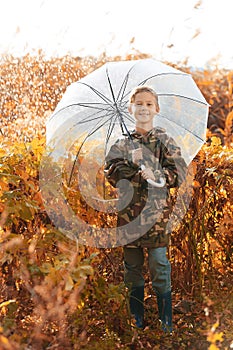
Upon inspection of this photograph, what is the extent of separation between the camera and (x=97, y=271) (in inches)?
131

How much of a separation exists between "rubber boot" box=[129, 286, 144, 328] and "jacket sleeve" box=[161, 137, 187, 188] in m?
0.66

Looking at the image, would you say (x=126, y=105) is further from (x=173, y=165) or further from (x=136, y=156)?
(x=173, y=165)

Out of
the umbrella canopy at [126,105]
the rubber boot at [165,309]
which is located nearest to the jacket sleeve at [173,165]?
the umbrella canopy at [126,105]

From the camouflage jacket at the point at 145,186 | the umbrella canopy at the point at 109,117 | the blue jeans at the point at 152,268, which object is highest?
the umbrella canopy at the point at 109,117

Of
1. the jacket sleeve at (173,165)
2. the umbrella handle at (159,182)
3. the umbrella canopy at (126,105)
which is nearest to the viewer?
the umbrella handle at (159,182)

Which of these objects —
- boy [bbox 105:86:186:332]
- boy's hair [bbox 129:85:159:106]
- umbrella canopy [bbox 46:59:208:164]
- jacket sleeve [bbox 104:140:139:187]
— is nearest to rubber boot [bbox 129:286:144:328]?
boy [bbox 105:86:186:332]

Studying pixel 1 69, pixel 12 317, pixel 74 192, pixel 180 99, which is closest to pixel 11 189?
pixel 74 192

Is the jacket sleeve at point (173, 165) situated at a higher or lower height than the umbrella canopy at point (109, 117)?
lower

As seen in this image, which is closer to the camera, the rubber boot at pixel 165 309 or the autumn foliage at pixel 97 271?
the autumn foliage at pixel 97 271

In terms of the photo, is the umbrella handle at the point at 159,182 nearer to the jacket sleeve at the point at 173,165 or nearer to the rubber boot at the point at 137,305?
the jacket sleeve at the point at 173,165

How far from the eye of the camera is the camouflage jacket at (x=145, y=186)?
340 centimetres

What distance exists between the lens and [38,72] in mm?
7863

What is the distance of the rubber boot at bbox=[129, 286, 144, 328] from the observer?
359 cm

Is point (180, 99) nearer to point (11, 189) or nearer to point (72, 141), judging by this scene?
point (72, 141)
